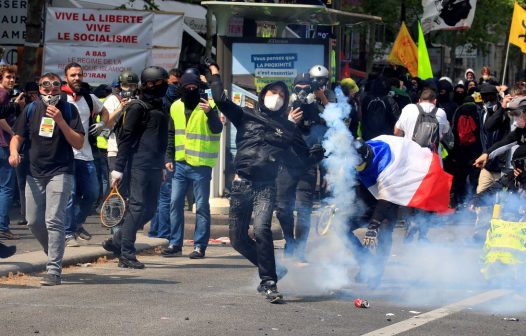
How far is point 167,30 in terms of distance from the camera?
1861 centimetres

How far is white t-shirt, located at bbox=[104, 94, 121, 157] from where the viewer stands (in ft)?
43.6

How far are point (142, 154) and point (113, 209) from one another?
0.58 metres

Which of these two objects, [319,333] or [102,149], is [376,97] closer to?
[102,149]

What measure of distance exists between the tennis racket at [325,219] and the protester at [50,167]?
2.24m

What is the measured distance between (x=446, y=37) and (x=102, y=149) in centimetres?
A: 2951

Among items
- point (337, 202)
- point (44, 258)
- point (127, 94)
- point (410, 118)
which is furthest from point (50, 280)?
point (410, 118)

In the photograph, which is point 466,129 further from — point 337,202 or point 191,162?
point 337,202

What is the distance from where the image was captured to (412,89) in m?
19.1

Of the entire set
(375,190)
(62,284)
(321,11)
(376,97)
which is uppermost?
(321,11)

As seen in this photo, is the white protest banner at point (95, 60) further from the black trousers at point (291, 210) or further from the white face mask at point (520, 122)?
the white face mask at point (520, 122)

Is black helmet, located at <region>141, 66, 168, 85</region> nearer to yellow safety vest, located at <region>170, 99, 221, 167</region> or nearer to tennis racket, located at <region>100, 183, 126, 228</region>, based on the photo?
yellow safety vest, located at <region>170, 99, 221, 167</region>

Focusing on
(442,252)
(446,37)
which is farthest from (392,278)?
(446,37)

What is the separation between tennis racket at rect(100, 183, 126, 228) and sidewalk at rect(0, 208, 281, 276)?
0.58 metres

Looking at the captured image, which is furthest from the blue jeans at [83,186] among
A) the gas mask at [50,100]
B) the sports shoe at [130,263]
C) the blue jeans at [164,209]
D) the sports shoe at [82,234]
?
the gas mask at [50,100]
